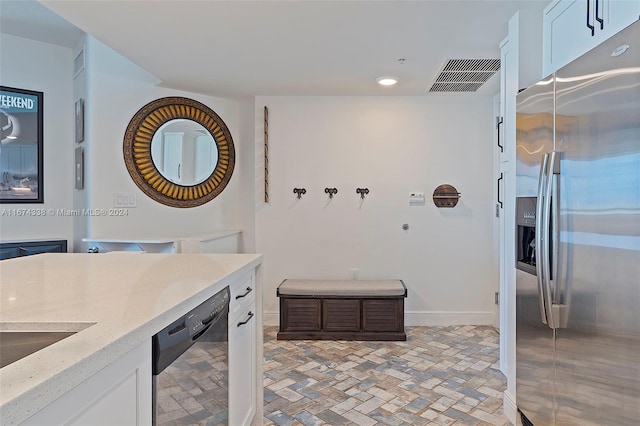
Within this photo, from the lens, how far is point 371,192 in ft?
13.0

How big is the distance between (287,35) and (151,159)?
1951 mm

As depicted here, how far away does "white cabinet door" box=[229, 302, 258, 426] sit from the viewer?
1.60 meters

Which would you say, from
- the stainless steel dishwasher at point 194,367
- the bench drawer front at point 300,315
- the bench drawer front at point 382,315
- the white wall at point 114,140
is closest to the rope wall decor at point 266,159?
the white wall at point 114,140

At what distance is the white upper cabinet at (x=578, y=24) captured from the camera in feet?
5.09

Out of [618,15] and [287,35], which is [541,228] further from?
[287,35]

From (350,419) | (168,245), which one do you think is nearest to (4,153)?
(168,245)

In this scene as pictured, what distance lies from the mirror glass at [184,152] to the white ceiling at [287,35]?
0.48 m

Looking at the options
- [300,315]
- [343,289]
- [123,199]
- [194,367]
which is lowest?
[300,315]

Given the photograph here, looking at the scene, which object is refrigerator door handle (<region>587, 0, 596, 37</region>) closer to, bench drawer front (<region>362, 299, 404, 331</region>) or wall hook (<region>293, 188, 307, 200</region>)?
bench drawer front (<region>362, 299, 404, 331</region>)

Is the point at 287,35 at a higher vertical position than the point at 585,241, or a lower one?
higher

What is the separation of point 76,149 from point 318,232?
2.46 m

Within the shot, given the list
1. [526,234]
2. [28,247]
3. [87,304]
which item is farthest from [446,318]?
[28,247]

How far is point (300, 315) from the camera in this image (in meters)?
3.54

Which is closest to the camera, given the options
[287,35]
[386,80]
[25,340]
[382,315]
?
[25,340]
